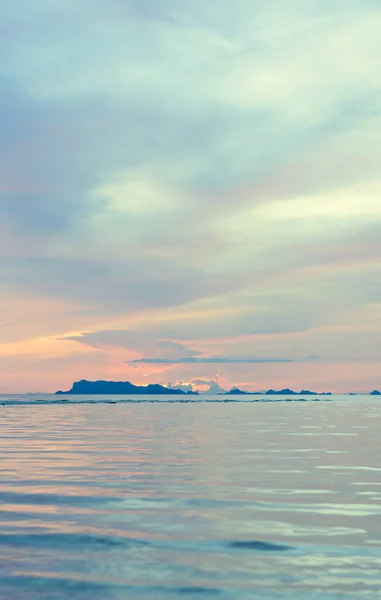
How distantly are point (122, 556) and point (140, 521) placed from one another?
13.1ft

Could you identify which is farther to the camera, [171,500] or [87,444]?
[87,444]

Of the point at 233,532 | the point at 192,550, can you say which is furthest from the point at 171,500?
the point at 192,550

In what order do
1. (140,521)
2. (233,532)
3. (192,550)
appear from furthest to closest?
(140,521)
(233,532)
(192,550)

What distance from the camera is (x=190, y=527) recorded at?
18016mm

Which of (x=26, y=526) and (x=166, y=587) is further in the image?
(x=26, y=526)

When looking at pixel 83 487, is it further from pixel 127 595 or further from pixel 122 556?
pixel 127 595

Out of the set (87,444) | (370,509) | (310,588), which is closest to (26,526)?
(310,588)

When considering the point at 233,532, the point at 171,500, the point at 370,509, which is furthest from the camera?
the point at 171,500

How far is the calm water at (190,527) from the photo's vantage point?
41.7 feet

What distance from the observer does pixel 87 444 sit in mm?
45000

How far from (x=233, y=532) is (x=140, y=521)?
289 cm

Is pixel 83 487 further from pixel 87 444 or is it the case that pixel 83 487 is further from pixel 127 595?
pixel 87 444

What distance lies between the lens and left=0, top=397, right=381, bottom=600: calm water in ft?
41.7

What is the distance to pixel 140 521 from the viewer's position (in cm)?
1883
